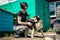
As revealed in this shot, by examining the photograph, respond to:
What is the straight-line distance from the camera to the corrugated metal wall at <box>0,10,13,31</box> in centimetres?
1185

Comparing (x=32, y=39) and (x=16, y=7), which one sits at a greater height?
(x=16, y=7)

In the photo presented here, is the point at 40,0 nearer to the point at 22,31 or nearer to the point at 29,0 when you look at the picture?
the point at 29,0

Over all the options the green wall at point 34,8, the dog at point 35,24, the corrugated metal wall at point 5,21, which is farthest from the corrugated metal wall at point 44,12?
the dog at point 35,24

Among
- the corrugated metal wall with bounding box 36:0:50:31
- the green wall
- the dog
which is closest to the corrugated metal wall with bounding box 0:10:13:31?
the dog

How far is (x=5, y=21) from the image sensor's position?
40.3 feet

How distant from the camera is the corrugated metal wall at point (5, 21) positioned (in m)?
11.9

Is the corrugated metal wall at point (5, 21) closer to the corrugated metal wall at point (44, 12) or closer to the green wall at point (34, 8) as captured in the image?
the green wall at point (34, 8)

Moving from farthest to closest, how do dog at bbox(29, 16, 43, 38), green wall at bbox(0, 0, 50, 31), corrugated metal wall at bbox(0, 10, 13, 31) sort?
green wall at bbox(0, 0, 50, 31) < corrugated metal wall at bbox(0, 10, 13, 31) < dog at bbox(29, 16, 43, 38)

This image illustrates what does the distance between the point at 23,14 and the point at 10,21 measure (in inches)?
164

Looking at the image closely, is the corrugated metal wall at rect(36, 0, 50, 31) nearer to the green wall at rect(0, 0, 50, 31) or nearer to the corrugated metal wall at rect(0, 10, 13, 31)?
the green wall at rect(0, 0, 50, 31)

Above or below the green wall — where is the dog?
below

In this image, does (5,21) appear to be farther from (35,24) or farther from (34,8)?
(34,8)

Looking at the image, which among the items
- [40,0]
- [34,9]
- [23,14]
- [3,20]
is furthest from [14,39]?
[40,0]

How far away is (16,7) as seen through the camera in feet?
51.4
